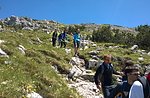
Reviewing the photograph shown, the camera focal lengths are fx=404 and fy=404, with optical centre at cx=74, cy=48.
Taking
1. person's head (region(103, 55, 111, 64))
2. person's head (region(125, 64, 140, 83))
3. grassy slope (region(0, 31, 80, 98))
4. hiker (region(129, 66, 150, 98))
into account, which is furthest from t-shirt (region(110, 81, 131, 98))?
person's head (region(103, 55, 111, 64))

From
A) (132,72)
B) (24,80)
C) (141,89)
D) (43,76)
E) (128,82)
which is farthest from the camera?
(43,76)

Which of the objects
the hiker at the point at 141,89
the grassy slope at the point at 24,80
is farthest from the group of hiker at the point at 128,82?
the grassy slope at the point at 24,80

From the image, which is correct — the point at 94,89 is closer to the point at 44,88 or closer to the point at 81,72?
the point at 81,72

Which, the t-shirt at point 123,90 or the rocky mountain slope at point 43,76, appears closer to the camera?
the t-shirt at point 123,90

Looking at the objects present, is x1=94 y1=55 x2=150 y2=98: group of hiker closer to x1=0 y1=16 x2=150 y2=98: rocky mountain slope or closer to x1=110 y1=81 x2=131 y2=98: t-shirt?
x1=110 y1=81 x2=131 y2=98: t-shirt

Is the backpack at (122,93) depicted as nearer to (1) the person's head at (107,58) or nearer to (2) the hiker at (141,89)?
(2) the hiker at (141,89)

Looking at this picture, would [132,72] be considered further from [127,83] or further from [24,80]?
[24,80]

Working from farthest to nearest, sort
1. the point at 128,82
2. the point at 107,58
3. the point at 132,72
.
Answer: the point at 107,58 < the point at 128,82 < the point at 132,72

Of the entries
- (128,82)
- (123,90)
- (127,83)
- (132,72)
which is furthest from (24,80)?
(132,72)

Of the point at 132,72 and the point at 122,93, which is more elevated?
the point at 132,72

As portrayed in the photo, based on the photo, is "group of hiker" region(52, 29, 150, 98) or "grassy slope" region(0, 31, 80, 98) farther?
"grassy slope" region(0, 31, 80, 98)

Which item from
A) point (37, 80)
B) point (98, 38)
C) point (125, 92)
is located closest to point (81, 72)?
point (37, 80)

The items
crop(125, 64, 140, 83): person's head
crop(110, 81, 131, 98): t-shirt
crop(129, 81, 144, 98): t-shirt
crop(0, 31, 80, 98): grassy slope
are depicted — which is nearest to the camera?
crop(129, 81, 144, 98): t-shirt

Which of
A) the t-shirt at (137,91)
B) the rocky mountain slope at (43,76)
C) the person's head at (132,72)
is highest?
the person's head at (132,72)
